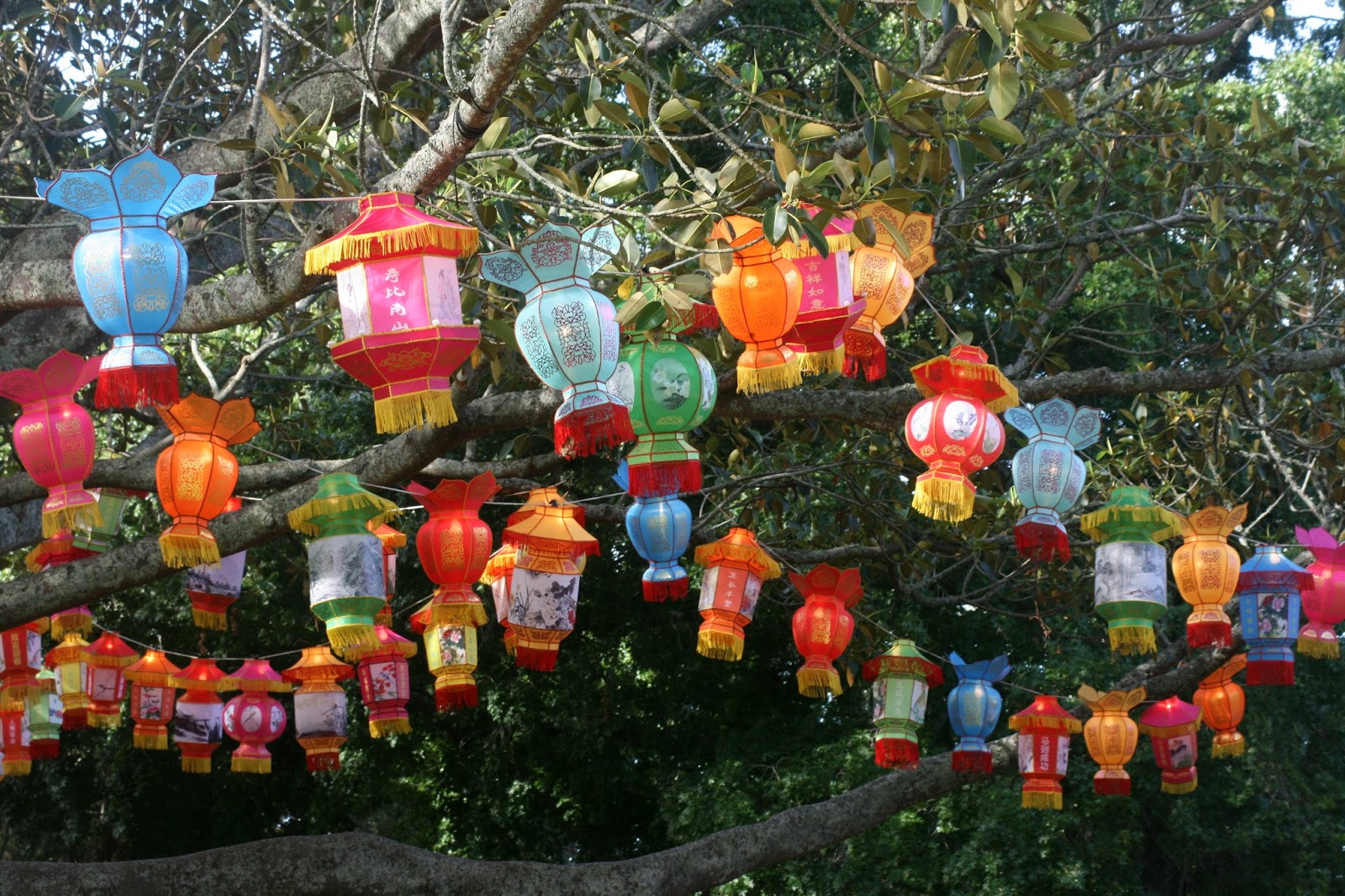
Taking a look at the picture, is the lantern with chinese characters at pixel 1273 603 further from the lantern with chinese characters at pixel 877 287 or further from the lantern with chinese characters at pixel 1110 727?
the lantern with chinese characters at pixel 877 287

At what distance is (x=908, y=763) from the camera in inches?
232

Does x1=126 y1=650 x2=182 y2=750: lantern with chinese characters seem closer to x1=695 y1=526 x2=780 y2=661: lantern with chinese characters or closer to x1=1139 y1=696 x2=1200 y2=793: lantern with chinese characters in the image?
x1=695 y1=526 x2=780 y2=661: lantern with chinese characters

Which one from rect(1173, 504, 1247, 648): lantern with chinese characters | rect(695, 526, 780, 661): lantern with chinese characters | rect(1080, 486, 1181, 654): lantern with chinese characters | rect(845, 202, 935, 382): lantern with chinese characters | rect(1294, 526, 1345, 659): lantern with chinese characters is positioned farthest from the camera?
rect(1294, 526, 1345, 659): lantern with chinese characters

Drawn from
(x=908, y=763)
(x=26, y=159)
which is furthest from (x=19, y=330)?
(x=908, y=763)

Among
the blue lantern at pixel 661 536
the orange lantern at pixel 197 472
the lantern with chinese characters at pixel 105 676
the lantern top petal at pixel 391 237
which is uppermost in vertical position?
the lantern top petal at pixel 391 237

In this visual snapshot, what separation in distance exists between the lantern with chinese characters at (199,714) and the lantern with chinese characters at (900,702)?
108 inches

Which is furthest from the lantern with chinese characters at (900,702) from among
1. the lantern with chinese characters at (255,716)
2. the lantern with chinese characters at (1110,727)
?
the lantern with chinese characters at (255,716)

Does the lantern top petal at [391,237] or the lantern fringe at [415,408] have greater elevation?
the lantern top petal at [391,237]

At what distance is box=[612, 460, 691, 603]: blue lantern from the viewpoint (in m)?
4.51

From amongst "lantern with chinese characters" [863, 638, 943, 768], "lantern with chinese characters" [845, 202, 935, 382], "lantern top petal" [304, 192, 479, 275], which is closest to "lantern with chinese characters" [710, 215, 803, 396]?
"lantern with chinese characters" [845, 202, 935, 382]

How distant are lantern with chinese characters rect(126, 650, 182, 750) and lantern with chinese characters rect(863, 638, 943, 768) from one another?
2932 millimetres

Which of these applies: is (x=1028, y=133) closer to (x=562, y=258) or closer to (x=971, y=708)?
(x=971, y=708)

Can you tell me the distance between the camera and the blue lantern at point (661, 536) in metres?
4.51

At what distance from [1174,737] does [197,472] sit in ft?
14.4
